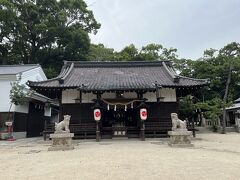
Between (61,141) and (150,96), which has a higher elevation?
(150,96)

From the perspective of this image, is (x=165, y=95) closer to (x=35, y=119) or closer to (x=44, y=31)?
(x=35, y=119)

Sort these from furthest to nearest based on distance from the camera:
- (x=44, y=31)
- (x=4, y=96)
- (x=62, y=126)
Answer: (x=44, y=31)
(x=4, y=96)
(x=62, y=126)

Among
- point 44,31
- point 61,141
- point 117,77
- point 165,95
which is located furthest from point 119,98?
point 44,31

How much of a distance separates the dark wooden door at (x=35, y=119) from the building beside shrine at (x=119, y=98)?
523 centimetres

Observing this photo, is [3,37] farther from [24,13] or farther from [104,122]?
[104,122]

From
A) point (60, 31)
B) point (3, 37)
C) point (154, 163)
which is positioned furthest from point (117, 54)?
point (154, 163)

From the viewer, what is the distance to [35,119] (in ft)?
74.0

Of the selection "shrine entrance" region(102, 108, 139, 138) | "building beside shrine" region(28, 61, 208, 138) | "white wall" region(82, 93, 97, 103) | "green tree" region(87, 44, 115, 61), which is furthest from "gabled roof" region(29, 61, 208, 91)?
"green tree" region(87, 44, 115, 61)

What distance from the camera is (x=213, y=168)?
624cm

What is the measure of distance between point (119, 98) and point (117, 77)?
3035 mm

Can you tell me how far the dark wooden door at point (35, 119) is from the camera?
2131 cm

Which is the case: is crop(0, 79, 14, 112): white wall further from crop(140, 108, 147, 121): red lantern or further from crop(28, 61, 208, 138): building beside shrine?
crop(140, 108, 147, 121): red lantern

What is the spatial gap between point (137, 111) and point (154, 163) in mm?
9195

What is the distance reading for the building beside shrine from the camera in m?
15.2
